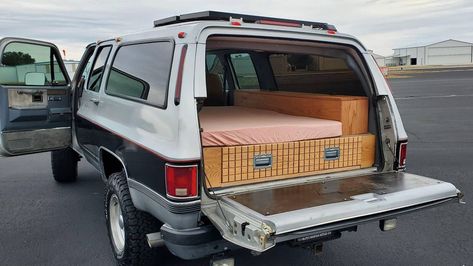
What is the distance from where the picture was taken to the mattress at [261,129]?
10.7 ft

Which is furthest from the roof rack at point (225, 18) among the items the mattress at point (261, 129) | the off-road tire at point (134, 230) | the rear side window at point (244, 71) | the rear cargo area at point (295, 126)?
the rear side window at point (244, 71)

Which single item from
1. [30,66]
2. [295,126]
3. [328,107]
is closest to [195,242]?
[295,126]

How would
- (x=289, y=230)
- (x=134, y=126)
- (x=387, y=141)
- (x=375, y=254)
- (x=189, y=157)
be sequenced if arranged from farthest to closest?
(x=375, y=254) < (x=387, y=141) < (x=134, y=126) < (x=189, y=157) < (x=289, y=230)

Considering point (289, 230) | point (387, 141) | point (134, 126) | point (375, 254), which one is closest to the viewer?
point (289, 230)

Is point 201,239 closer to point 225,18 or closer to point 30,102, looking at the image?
point 225,18

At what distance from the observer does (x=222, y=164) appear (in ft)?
10.7

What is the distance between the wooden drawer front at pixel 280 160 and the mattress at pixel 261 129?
47 millimetres

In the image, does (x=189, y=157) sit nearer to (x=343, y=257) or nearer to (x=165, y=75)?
(x=165, y=75)

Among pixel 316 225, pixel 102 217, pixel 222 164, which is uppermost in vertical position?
pixel 222 164

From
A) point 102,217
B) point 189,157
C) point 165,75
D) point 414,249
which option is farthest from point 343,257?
point 102,217

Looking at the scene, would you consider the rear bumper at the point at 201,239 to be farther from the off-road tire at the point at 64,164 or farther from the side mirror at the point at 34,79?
the off-road tire at the point at 64,164

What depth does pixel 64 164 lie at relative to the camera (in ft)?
21.3

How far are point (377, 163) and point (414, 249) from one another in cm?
95

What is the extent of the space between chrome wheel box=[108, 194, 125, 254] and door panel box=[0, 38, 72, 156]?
171 centimetres
